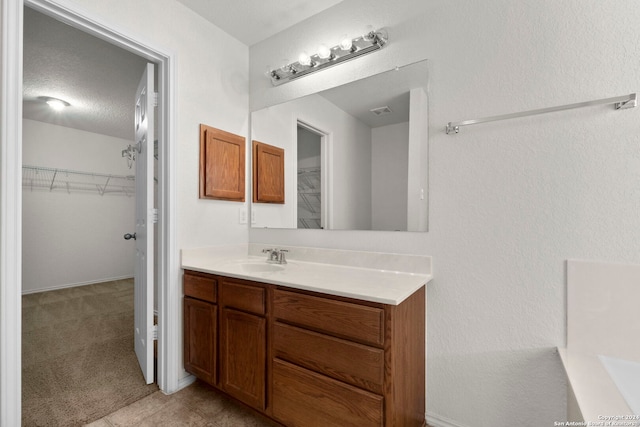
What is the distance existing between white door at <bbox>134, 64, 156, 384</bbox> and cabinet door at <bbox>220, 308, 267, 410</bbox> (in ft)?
1.94

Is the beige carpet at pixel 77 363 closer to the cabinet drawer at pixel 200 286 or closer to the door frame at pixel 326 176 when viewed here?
the cabinet drawer at pixel 200 286

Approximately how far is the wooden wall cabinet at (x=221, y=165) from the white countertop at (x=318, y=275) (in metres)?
0.42

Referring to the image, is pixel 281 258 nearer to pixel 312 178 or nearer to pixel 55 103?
pixel 312 178

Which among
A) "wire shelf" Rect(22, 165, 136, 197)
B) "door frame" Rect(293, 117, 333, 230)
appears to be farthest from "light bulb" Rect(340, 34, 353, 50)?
"wire shelf" Rect(22, 165, 136, 197)

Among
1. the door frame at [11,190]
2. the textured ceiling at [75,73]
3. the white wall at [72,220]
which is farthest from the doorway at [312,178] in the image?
the white wall at [72,220]

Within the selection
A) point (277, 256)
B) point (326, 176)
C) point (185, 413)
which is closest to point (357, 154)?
point (326, 176)

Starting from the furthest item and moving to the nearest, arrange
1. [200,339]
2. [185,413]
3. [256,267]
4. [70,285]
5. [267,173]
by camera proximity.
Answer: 1. [70,285]
2. [267,173]
3. [256,267]
4. [200,339]
5. [185,413]

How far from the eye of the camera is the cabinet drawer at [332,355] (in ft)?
3.87

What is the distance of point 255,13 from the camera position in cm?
204

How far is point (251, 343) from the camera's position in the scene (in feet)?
5.16

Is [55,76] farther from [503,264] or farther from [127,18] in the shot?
[503,264]

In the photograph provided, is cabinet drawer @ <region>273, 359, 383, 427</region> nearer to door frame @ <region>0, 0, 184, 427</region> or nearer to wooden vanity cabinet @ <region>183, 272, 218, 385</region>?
wooden vanity cabinet @ <region>183, 272, 218, 385</region>

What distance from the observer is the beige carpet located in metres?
1.71

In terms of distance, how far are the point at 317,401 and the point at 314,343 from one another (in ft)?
0.85
